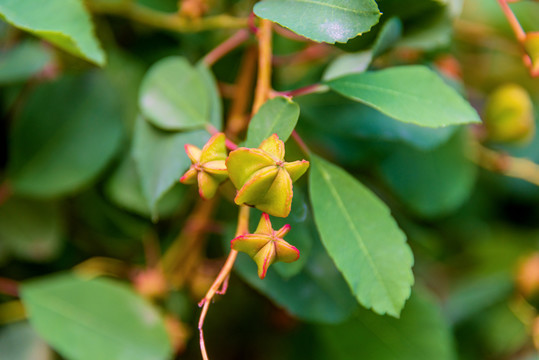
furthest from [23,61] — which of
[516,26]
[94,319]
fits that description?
[516,26]

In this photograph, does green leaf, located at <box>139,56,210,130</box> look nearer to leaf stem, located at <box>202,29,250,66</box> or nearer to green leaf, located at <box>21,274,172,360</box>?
leaf stem, located at <box>202,29,250,66</box>

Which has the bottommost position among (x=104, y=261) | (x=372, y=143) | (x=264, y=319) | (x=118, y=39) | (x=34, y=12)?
(x=264, y=319)

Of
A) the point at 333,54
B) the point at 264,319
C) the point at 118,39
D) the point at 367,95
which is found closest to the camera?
the point at 367,95

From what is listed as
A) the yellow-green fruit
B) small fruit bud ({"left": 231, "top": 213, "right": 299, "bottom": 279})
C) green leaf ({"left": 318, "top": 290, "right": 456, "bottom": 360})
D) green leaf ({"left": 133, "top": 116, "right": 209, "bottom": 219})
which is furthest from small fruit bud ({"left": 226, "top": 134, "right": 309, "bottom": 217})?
the yellow-green fruit

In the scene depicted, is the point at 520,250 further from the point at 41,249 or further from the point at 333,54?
the point at 41,249

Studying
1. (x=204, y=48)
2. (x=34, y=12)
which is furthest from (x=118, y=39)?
(x=34, y=12)
